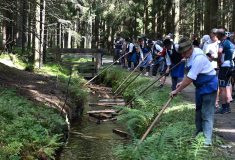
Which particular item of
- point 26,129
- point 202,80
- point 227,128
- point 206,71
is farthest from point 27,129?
point 227,128

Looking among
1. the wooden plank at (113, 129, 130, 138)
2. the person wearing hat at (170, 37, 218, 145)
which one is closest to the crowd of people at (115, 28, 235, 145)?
the person wearing hat at (170, 37, 218, 145)

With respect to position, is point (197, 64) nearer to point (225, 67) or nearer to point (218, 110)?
point (225, 67)

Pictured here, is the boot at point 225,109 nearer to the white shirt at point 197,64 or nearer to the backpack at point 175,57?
the backpack at point 175,57

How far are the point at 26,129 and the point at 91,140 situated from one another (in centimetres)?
349

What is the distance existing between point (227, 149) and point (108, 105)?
28.7 feet

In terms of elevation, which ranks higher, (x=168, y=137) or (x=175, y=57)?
(x=175, y=57)

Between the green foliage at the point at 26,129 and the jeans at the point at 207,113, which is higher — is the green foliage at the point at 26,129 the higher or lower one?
the lower one

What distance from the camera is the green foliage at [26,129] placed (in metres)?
8.45

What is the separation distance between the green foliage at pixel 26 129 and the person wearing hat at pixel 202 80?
2884mm

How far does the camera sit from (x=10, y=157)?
25.1ft

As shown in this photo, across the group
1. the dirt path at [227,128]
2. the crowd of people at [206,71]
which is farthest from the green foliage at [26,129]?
the dirt path at [227,128]

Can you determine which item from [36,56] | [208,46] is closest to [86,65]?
[36,56]

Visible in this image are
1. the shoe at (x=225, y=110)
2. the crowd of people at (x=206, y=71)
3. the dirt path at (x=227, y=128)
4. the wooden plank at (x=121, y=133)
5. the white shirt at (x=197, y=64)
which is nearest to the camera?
the white shirt at (x=197, y=64)

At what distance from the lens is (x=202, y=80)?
837 centimetres
